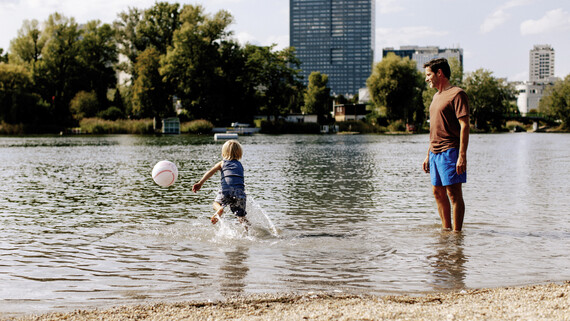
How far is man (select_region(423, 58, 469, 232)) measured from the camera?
8.42 meters

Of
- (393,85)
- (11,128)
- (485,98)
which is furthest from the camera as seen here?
(485,98)

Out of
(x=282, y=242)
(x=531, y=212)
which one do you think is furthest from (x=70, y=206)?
(x=531, y=212)

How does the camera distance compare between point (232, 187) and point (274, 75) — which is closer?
point (232, 187)

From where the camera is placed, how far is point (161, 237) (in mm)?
9320

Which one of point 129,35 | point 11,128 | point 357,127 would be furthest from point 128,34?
point 357,127

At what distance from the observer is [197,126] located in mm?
87375

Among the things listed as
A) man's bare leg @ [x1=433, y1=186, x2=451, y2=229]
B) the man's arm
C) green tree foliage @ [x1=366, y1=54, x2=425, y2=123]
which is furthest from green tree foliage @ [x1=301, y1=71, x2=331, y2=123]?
the man's arm

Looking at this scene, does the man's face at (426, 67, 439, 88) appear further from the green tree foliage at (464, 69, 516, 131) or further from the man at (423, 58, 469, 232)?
the green tree foliage at (464, 69, 516, 131)

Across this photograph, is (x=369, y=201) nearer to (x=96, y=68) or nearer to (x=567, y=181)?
(x=567, y=181)

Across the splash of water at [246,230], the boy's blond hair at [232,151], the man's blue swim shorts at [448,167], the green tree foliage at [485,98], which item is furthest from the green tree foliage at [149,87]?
the man's blue swim shorts at [448,167]

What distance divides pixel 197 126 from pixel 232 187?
261ft

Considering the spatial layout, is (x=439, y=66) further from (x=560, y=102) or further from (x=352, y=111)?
(x=352, y=111)

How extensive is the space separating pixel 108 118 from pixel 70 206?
3132 inches

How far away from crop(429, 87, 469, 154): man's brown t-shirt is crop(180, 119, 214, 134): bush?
79986 millimetres
